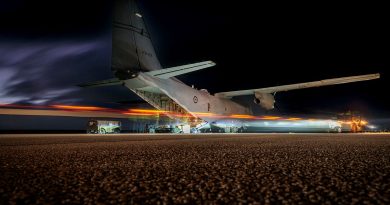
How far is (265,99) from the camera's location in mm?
21094

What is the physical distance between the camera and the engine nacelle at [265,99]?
68.5ft

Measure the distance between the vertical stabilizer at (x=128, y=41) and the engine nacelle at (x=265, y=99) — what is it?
324 inches

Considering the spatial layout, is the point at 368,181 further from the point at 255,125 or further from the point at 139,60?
the point at 255,125

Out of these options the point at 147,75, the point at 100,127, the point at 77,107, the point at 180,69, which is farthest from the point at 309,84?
the point at 100,127

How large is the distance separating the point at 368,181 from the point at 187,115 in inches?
710

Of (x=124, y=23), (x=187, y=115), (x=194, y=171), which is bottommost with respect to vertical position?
(x=194, y=171)

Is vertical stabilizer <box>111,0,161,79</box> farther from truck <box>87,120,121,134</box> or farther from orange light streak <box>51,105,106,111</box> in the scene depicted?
truck <box>87,120,121,134</box>

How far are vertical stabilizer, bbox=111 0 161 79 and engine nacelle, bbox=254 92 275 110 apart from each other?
324 inches

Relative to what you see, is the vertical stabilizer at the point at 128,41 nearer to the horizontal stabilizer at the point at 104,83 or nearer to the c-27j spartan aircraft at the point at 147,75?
the c-27j spartan aircraft at the point at 147,75

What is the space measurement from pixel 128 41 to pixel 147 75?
2235 mm

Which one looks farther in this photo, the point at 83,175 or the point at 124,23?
the point at 124,23

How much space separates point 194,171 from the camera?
2.57 meters

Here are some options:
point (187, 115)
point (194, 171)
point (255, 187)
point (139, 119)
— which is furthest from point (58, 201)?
point (139, 119)

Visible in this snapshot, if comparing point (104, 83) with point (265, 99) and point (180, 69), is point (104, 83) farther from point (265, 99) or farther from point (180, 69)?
point (265, 99)
